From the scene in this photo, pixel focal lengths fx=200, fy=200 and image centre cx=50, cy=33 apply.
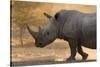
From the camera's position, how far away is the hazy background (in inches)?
96.7

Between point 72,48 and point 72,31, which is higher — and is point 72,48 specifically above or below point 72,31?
below

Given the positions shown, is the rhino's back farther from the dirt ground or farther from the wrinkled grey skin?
the dirt ground

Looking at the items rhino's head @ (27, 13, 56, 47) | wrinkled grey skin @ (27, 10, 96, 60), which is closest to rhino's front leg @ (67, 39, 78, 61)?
wrinkled grey skin @ (27, 10, 96, 60)

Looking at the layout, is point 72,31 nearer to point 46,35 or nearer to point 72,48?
point 72,48

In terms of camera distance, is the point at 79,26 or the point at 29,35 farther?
the point at 79,26

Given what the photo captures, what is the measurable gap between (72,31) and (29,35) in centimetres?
61

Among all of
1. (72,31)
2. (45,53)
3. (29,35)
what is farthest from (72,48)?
(29,35)

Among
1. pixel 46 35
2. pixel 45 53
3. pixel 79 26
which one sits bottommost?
pixel 45 53

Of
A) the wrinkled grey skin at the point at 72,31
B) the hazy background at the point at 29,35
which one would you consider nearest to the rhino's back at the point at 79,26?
the wrinkled grey skin at the point at 72,31

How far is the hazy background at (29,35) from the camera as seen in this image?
2457 millimetres

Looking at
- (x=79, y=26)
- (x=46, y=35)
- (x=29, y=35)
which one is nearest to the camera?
(x=29, y=35)

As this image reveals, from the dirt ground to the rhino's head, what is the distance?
0.06 metres

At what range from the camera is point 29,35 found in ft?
8.25

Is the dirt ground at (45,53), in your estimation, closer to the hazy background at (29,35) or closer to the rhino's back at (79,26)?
the hazy background at (29,35)
